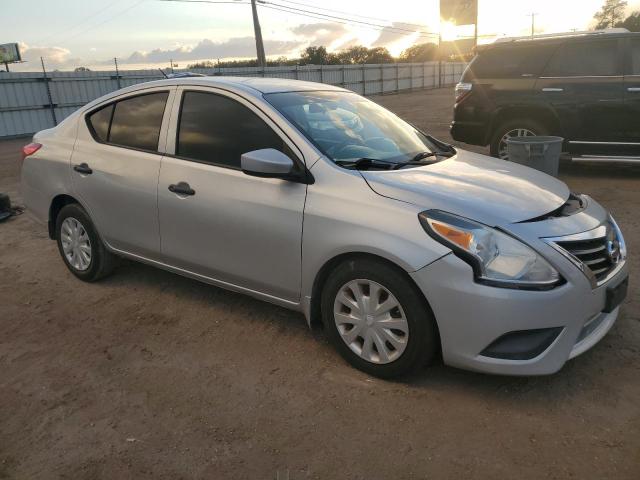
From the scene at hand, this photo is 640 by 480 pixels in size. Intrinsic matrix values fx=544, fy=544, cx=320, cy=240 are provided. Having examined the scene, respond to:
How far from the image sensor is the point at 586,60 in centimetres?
763

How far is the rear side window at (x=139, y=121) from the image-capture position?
397 centimetres

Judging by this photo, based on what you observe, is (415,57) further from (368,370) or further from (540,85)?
(368,370)

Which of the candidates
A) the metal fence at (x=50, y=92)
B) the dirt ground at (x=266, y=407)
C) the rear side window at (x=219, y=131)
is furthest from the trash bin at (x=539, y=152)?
the metal fence at (x=50, y=92)

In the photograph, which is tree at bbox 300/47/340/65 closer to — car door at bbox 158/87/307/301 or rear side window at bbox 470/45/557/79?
rear side window at bbox 470/45/557/79

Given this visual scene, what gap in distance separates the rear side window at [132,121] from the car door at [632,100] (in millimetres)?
6249

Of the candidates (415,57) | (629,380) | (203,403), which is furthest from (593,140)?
(415,57)

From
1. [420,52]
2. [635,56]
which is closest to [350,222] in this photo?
[635,56]

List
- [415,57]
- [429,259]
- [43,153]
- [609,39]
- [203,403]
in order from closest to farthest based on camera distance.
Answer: [429,259]
[203,403]
[43,153]
[609,39]
[415,57]

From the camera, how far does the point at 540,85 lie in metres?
7.79

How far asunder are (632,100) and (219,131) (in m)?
6.15

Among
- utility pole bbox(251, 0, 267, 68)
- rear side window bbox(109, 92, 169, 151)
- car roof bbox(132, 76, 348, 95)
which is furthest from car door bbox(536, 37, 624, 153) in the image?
utility pole bbox(251, 0, 267, 68)

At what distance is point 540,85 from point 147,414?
7111 mm

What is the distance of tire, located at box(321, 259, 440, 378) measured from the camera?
9.22 ft

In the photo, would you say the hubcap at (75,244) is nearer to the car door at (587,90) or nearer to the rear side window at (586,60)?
the car door at (587,90)
